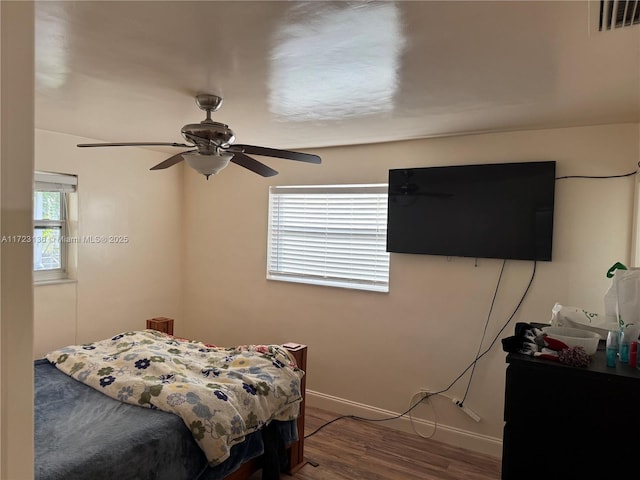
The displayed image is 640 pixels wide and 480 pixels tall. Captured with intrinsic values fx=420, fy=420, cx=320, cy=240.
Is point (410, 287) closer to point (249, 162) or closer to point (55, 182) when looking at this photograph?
point (249, 162)

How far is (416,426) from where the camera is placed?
333cm

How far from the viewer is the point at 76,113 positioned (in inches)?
A: 108

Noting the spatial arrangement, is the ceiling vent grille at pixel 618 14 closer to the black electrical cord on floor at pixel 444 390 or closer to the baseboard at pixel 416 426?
the black electrical cord on floor at pixel 444 390

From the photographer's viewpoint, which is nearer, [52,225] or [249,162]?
[249,162]

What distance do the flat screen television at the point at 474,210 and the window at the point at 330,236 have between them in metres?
0.26

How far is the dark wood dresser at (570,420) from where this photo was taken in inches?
60.9

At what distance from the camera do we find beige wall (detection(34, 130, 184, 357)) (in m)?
3.40

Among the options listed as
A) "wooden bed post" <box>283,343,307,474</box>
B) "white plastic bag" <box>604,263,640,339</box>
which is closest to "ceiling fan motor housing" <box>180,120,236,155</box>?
"wooden bed post" <box>283,343,307,474</box>

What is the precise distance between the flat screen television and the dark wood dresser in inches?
48.8

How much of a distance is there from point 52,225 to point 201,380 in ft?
6.91

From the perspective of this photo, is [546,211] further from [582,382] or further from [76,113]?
[76,113]

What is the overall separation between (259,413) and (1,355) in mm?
1975

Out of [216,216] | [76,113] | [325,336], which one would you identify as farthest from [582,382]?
[216,216]

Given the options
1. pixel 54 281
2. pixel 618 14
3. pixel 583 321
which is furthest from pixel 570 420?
pixel 54 281
